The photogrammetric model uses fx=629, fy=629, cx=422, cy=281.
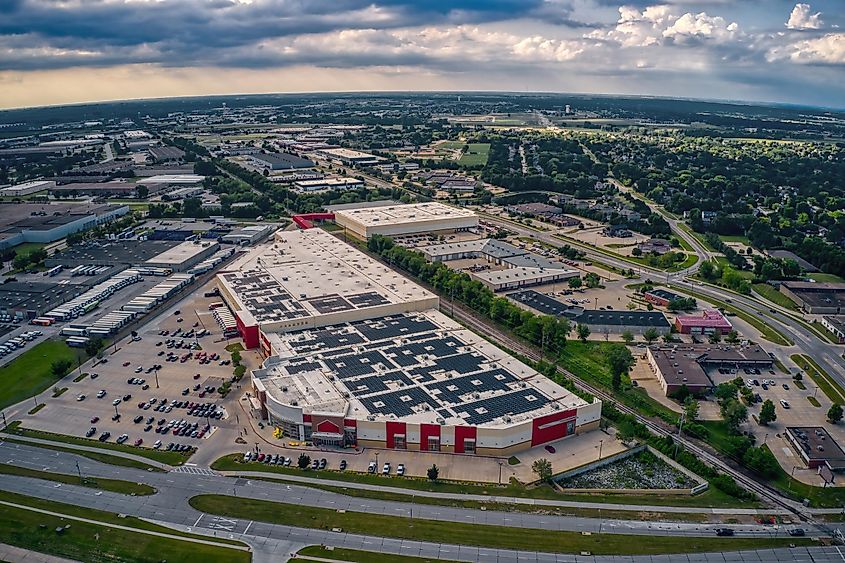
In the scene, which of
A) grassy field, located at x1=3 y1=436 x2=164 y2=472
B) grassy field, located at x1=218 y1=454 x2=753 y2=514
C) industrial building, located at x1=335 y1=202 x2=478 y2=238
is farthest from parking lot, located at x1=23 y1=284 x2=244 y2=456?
industrial building, located at x1=335 y1=202 x2=478 y2=238

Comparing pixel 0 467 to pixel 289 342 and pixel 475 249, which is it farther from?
pixel 475 249

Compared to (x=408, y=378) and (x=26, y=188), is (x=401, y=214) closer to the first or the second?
(x=408, y=378)

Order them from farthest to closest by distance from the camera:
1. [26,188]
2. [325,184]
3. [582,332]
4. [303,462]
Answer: [325,184] → [26,188] → [582,332] → [303,462]

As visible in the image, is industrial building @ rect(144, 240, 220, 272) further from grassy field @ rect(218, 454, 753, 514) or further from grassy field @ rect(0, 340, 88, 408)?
grassy field @ rect(218, 454, 753, 514)

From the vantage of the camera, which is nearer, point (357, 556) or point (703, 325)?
point (357, 556)

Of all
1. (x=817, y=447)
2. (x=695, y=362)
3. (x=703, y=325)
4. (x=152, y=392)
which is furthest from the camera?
(x=703, y=325)

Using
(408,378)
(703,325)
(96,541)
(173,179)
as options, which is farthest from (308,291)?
(173,179)

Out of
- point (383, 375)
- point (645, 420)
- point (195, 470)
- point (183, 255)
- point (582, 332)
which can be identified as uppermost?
point (183, 255)

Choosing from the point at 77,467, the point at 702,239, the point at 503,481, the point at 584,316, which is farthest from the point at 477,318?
the point at 702,239
